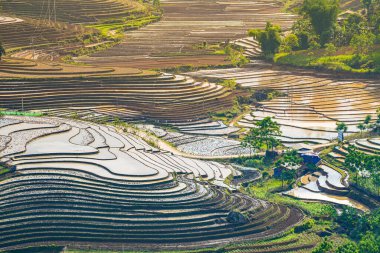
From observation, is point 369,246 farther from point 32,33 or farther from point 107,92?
point 32,33

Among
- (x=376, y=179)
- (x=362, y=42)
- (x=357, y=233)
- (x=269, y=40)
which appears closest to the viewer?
(x=357, y=233)

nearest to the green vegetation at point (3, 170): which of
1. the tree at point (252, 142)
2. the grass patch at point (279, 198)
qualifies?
the grass patch at point (279, 198)

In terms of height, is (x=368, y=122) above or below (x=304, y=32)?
below

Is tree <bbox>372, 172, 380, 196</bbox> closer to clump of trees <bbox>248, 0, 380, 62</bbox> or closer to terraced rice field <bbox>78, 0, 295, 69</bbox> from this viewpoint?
terraced rice field <bbox>78, 0, 295, 69</bbox>

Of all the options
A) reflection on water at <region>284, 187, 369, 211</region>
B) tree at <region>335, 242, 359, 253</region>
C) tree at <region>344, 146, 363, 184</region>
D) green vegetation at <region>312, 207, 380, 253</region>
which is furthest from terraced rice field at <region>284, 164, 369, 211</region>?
tree at <region>335, 242, 359, 253</region>

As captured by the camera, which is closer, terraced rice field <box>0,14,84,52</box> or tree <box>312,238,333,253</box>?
tree <box>312,238,333,253</box>

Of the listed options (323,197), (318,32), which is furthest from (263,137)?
(318,32)

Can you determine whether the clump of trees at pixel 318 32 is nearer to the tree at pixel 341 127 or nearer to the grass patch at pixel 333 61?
the grass patch at pixel 333 61
